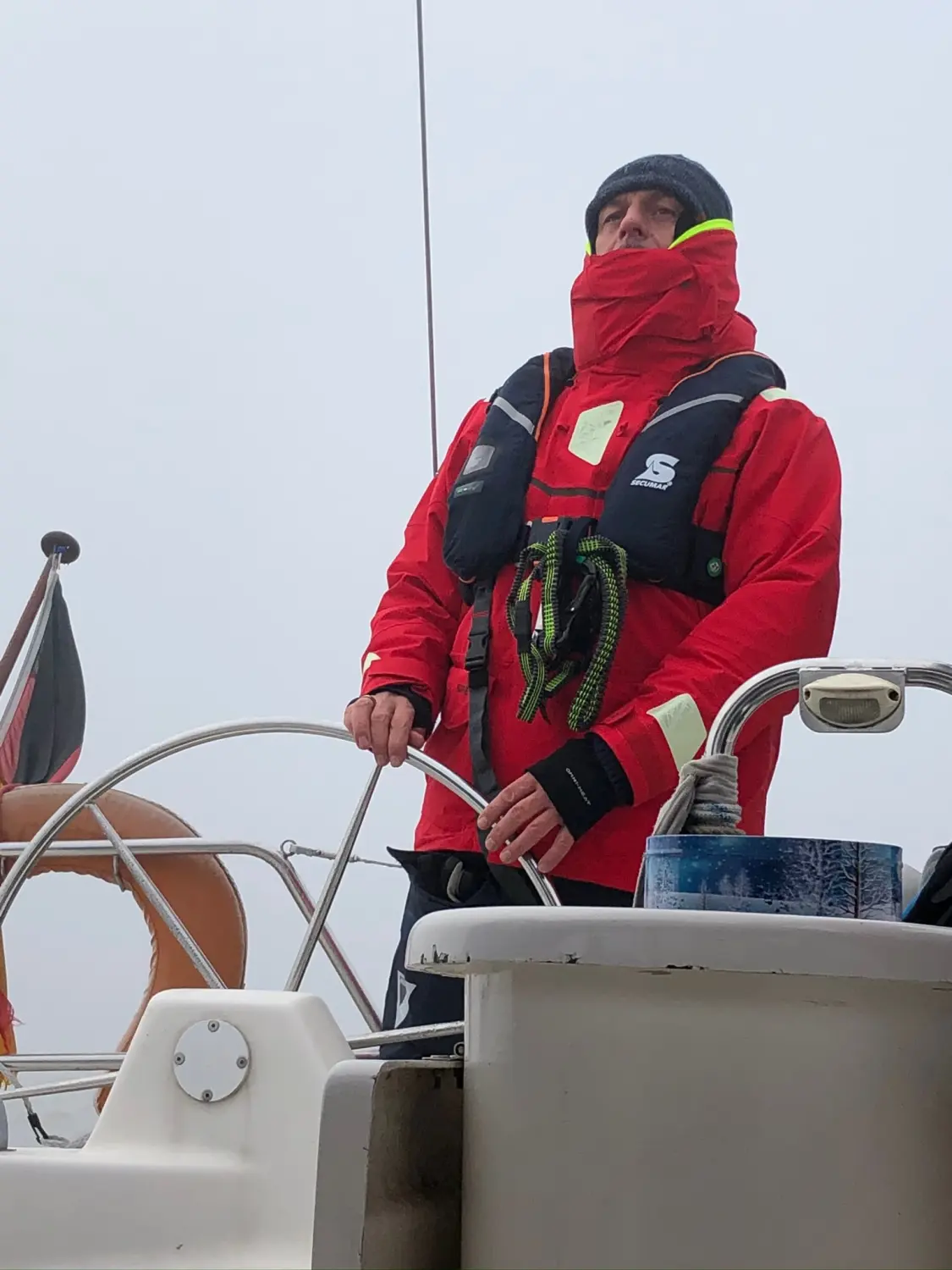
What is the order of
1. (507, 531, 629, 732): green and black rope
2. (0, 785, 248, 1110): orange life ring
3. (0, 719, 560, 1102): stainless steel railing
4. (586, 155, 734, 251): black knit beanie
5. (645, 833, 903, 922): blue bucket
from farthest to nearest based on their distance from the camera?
(0, 785, 248, 1110): orange life ring, (586, 155, 734, 251): black knit beanie, (507, 531, 629, 732): green and black rope, (0, 719, 560, 1102): stainless steel railing, (645, 833, 903, 922): blue bucket

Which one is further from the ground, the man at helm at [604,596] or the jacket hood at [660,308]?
the jacket hood at [660,308]

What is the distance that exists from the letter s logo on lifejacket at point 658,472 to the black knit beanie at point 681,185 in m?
0.34

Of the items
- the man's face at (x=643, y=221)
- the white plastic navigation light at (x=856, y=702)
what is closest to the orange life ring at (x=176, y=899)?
the man's face at (x=643, y=221)

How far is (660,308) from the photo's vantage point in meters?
1.51

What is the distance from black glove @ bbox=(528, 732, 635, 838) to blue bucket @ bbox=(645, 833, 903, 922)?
28.2 inches

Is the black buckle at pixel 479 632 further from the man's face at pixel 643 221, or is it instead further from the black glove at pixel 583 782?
the man's face at pixel 643 221

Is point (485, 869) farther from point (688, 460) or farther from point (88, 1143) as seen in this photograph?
point (88, 1143)

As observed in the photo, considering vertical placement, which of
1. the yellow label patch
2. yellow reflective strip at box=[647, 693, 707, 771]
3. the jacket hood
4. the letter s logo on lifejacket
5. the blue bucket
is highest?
the jacket hood

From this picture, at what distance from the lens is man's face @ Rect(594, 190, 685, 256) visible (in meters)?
1.57

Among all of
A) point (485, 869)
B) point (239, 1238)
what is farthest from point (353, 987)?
point (239, 1238)

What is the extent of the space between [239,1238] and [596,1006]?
433 mm

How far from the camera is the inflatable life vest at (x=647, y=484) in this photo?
1345 millimetres

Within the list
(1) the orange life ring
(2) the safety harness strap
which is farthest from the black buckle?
(1) the orange life ring

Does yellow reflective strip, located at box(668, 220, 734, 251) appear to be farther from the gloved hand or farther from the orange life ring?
the orange life ring
